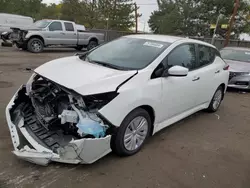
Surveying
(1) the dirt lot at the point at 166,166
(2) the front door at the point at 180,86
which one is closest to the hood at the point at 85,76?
(2) the front door at the point at 180,86

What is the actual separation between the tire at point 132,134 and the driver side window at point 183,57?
894 mm

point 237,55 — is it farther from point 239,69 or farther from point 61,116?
point 61,116

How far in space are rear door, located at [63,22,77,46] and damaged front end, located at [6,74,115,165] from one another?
39.8 feet

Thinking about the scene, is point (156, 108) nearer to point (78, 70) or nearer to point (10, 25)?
point (78, 70)

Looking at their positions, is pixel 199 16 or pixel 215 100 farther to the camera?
pixel 199 16

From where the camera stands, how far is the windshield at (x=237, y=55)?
29.4 ft

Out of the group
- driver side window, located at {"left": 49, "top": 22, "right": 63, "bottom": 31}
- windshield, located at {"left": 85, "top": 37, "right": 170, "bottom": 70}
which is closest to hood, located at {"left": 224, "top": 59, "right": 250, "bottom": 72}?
windshield, located at {"left": 85, "top": 37, "right": 170, "bottom": 70}

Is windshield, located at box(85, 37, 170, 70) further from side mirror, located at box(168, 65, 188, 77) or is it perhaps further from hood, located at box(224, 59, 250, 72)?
hood, located at box(224, 59, 250, 72)

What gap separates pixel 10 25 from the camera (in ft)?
57.8

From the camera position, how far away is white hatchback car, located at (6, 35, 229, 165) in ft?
9.26

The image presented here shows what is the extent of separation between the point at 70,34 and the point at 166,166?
13.3 m

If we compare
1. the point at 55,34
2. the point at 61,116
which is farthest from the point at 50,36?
the point at 61,116

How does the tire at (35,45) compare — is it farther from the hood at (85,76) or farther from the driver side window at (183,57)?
the driver side window at (183,57)

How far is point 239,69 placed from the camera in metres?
8.00
